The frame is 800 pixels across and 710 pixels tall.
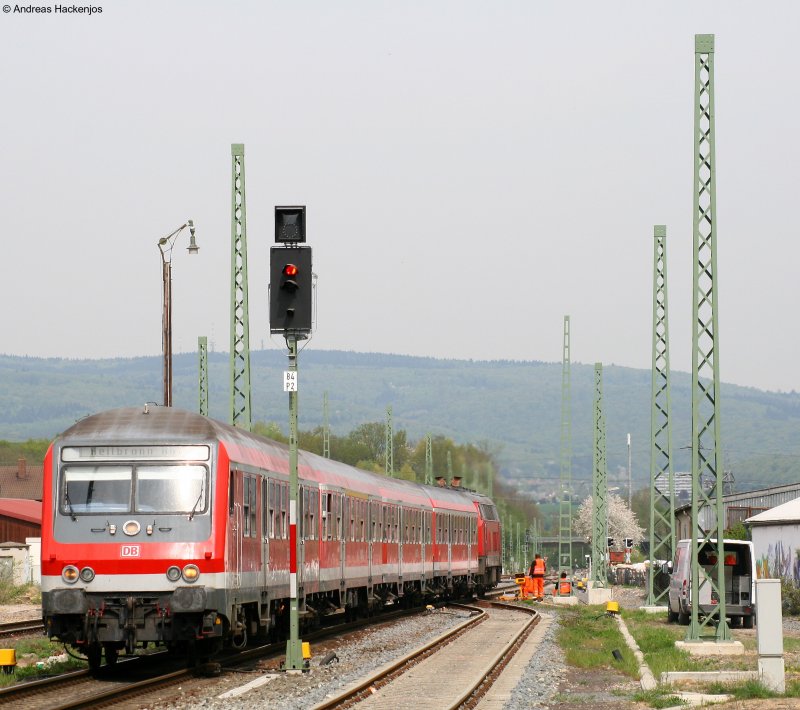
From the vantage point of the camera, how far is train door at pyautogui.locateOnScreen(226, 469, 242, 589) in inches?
763

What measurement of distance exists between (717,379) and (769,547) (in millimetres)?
27499

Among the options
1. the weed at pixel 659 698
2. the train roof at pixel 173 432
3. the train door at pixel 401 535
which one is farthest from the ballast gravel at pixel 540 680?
the train door at pixel 401 535

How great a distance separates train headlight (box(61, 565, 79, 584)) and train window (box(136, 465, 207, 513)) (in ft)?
3.49

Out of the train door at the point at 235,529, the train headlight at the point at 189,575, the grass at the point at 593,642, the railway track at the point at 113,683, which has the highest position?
the train door at the point at 235,529

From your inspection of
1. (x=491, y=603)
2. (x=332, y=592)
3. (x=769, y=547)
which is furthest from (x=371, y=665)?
(x=769, y=547)

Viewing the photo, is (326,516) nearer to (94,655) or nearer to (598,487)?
(94,655)

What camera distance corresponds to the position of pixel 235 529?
1973 cm

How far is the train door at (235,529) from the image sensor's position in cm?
1938

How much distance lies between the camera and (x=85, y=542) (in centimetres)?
1870

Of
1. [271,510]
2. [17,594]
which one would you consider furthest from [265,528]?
[17,594]

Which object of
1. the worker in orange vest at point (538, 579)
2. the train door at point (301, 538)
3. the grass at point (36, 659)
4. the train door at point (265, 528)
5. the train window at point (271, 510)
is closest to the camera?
the grass at point (36, 659)

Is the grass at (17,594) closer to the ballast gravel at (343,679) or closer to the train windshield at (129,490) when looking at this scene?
the ballast gravel at (343,679)

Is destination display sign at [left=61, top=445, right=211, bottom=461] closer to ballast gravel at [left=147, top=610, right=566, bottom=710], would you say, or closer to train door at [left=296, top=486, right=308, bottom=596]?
ballast gravel at [left=147, top=610, right=566, bottom=710]

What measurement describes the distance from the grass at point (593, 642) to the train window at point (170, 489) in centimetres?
684
